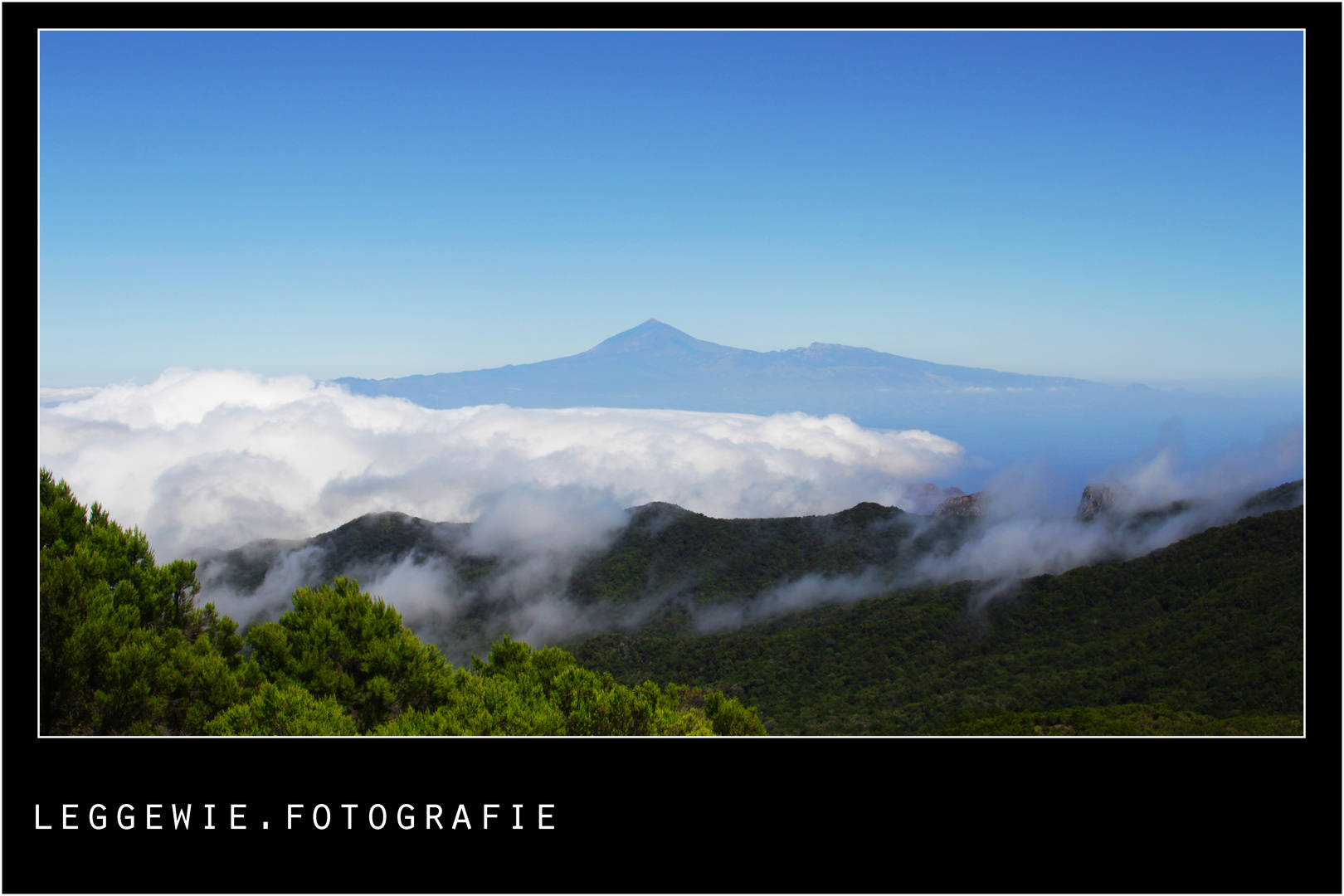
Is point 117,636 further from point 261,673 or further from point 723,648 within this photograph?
point 723,648

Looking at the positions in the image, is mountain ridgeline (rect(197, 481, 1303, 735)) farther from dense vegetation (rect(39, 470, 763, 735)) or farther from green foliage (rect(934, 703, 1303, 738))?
dense vegetation (rect(39, 470, 763, 735))

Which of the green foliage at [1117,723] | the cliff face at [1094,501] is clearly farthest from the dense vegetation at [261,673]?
the cliff face at [1094,501]

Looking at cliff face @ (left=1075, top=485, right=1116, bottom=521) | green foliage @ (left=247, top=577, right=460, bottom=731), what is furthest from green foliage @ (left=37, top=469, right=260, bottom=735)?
cliff face @ (left=1075, top=485, right=1116, bottom=521)

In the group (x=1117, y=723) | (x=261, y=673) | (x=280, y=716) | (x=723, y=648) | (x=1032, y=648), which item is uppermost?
(x=280, y=716)

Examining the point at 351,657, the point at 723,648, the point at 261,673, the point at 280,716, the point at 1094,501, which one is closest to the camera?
the point at 280,716

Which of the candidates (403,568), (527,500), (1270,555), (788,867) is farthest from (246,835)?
(527,500)

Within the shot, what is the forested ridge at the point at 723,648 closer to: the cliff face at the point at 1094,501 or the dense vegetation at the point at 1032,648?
the dense vegetation at the point at 1032,648

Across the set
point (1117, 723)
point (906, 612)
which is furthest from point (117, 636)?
point (906, 612)
